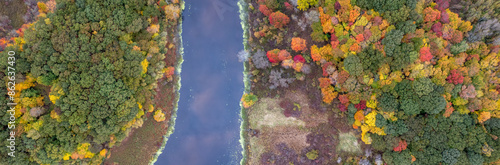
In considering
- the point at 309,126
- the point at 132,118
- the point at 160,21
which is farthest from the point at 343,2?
the point at 132,118

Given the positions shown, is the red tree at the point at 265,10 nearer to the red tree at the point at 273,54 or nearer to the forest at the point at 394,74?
the forest at the point at 394,74

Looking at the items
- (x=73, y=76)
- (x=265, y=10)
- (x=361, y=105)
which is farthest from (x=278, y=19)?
Answer: (x=73, y=76)

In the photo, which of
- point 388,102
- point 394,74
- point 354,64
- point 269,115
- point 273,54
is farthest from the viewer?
point 269,115

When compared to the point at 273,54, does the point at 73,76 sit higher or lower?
higher

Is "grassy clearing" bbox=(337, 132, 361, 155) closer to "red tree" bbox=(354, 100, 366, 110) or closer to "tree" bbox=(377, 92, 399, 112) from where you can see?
"red tree" bbox=(354, 100, 366, 110)

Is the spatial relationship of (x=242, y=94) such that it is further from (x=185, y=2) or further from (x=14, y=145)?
(x=14, y=145)

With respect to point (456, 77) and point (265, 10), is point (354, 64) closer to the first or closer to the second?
point (456, 77)

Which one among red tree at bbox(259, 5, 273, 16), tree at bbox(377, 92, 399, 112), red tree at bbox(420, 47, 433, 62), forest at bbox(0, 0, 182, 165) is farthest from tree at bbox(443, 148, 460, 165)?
forest at bbox(0, 0, 182, 165)
